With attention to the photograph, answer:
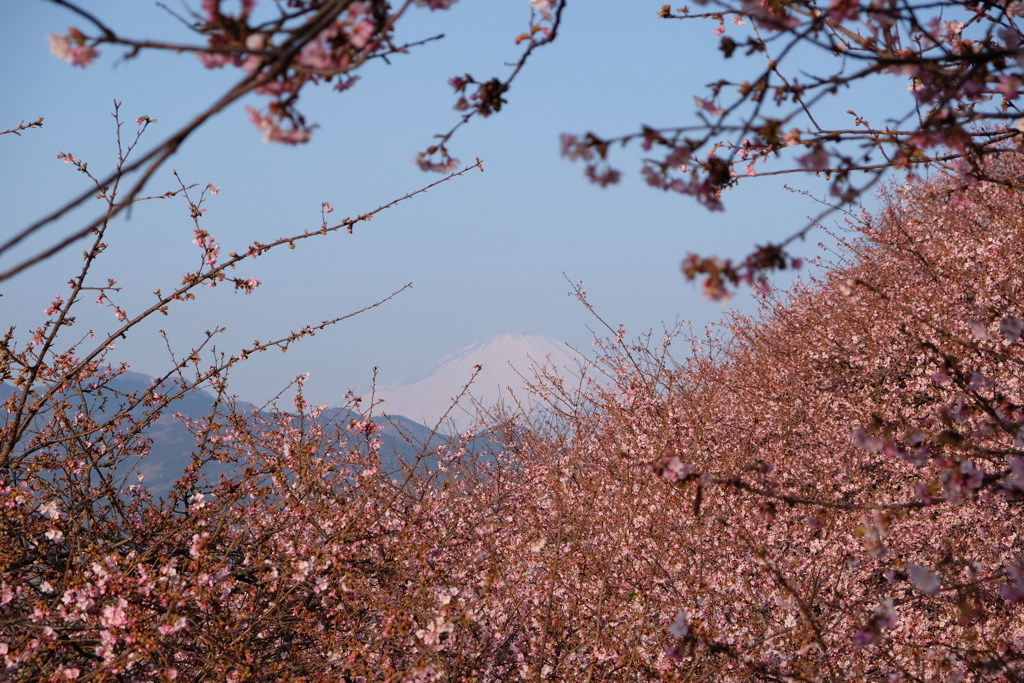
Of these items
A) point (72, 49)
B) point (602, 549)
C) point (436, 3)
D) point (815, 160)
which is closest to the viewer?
point (72, 49)

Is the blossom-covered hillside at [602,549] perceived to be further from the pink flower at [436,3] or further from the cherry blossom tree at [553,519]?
the pink flower at [436,3]

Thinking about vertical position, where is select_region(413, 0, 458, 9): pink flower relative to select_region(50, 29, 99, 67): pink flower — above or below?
above

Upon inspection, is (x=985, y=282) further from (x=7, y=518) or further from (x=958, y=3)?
(x=7, y=518)

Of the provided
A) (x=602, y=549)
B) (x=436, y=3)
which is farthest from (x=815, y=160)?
(x=602, y=549)

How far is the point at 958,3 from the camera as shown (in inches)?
101

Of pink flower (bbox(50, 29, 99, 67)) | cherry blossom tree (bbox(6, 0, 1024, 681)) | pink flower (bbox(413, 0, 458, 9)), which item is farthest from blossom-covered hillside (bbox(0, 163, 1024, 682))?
pink flower (bbox(50, 29, 99, 67))

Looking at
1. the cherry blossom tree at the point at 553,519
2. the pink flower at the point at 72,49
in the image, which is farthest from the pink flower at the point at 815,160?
the pink flower at the point at 72,49

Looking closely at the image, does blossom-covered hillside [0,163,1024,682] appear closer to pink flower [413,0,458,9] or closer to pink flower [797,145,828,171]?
pink flower [797,145,828,171]

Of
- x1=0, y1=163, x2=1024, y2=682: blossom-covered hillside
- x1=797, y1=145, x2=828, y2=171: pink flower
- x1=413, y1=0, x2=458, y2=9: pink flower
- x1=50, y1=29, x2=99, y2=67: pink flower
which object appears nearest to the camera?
x1=50, y1=29, x2=99, y2=67: pink flower

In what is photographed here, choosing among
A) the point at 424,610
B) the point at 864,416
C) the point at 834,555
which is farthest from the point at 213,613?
the point at 864,416

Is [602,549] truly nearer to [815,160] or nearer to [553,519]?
[553,519]

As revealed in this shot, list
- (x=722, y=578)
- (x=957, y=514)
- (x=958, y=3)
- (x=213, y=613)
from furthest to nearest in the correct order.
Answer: (x=957, y=514), (x=722, y=578), (x=213, y=613), (x=958, y=3)

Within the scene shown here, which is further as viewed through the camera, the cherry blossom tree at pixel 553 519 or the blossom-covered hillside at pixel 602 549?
the blossom-covered hillside at pixel 602 549

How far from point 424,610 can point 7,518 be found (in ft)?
10.1
